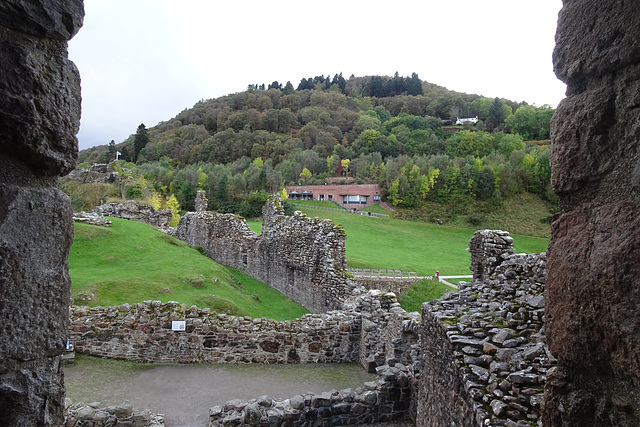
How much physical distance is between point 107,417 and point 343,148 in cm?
12431

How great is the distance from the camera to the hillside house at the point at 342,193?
84.2 meters

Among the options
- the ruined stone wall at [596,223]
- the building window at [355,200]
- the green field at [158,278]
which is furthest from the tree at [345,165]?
the ruined stone wall at [596,223]

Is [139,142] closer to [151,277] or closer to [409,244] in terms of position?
[409,244]

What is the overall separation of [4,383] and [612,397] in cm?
315

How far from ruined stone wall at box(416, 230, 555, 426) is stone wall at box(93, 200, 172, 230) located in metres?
32.5

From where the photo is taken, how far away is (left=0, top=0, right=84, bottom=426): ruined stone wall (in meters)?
2.26

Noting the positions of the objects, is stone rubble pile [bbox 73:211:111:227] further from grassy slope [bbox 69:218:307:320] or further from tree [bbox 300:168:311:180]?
tree [bbox 300:168:311:180]

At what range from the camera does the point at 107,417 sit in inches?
311

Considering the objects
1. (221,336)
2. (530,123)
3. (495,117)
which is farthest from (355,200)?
(495,117)

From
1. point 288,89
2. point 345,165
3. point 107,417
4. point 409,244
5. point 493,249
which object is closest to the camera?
point 107,417

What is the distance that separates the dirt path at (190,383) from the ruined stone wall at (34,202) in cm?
718

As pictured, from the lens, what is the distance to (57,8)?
2.49 meters

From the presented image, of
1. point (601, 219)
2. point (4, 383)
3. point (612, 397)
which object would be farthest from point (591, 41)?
point (4, 383)

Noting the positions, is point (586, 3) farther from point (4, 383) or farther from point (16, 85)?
point (4, 383)
